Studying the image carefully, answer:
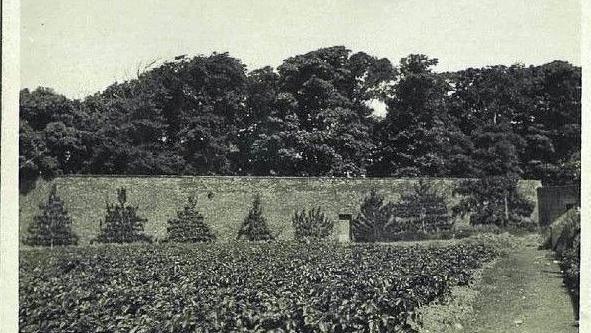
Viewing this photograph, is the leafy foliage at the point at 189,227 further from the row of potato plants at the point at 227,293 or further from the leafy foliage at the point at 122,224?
the row of potato plants at the point at 227,293

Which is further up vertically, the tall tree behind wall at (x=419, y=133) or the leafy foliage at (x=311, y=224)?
the tall tree behind wall at (x=419, y=133)

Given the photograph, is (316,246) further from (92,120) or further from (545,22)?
(92,120)

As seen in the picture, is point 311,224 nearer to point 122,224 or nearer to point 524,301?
point 122,224

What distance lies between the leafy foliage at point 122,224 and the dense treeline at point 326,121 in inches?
238

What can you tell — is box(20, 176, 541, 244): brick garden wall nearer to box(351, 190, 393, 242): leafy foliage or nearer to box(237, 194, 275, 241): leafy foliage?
box(237, 194, 275, 241): leafy foliage

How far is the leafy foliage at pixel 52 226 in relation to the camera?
64.9ft

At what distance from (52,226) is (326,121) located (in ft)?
53.1

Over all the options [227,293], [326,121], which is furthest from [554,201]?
→ [227,293]

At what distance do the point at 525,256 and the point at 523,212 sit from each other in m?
11.5

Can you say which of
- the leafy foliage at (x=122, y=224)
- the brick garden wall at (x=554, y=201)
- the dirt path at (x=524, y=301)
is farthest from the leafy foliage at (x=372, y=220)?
the dirt path at (x=524, y=301)

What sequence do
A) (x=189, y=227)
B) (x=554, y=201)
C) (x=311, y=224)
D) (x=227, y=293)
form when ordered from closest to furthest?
(x=227, y=293), (x=189, y=227), (x=311, y=224), (x=554, y=201)

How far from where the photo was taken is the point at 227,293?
29.1 feet

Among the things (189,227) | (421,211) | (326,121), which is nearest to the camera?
(189,227)

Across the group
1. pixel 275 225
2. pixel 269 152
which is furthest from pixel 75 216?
pixel 269 152
